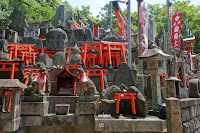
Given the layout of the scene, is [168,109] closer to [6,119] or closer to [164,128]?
[164,128]

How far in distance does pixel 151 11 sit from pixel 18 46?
30.6m

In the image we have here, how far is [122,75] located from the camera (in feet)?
26.6

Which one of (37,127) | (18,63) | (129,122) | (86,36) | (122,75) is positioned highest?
(86,36)

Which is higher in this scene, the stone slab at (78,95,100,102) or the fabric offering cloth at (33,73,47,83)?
the fabric offering cloth at (33,73,47,83)

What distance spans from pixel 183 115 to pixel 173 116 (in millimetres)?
1519

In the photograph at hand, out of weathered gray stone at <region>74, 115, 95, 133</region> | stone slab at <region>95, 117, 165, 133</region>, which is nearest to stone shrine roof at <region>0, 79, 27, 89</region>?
weathered gray stone at <region>74, 115, 95, 133</region>

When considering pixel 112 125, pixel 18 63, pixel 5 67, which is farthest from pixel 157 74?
pixel 5 67

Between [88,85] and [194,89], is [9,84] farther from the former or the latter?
[194,89]

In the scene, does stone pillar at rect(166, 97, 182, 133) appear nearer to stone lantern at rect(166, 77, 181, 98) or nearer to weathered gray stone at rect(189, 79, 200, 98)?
stone lantern at rect(166, 77, 181, 98)

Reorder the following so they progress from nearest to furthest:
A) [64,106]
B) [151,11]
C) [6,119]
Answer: [6,119] < [64,106] < [151,11]

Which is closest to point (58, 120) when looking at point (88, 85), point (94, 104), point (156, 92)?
point (94, 104)

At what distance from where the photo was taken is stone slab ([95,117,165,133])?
16.6 ft

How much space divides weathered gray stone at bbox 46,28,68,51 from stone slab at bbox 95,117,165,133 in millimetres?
11691

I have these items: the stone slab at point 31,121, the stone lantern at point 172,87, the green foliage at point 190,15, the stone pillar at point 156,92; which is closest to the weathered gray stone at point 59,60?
the stone slab at point 31,121
